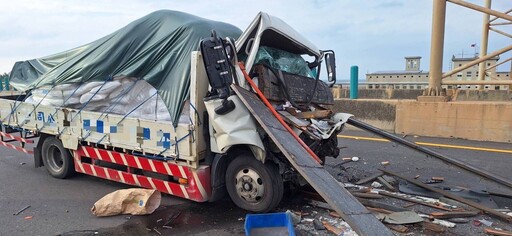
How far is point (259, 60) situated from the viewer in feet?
15.4

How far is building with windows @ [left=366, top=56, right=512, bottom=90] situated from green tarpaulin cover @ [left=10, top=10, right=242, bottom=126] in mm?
13232

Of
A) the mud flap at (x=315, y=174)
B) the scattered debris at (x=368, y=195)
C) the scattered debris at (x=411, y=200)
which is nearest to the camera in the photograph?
the mud flap at (x=315, y=174)

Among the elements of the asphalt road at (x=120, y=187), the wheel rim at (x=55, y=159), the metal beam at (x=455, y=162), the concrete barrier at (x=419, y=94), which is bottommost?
the asphalt road at (x=120, y=187)

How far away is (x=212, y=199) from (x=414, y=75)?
21863 mm

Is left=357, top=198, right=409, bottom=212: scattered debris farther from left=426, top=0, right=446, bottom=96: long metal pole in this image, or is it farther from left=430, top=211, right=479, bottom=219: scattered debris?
left=426, top=0, right=446, bottom=96: long metal pole

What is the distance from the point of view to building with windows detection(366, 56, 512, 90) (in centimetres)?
1756

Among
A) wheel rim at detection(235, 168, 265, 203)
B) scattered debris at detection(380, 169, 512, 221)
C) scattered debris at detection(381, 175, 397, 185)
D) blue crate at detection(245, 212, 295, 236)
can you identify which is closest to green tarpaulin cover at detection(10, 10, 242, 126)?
wheel rim at detection(235, 168, 265, 203)

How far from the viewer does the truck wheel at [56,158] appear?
605 centimetres

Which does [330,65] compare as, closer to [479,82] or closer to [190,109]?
[190,109]

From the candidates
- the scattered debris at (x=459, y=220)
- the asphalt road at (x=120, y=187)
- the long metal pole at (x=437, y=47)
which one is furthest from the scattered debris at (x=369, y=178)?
the long metal pole at (x=437, y=47)

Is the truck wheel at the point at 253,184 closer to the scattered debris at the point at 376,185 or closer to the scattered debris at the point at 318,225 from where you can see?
the scattered debris at the point at 318,225

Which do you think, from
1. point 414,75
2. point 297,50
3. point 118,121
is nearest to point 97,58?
point 118,121

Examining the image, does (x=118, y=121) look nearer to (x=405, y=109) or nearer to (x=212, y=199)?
(x=212, y=199)

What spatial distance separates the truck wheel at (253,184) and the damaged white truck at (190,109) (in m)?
0.01
